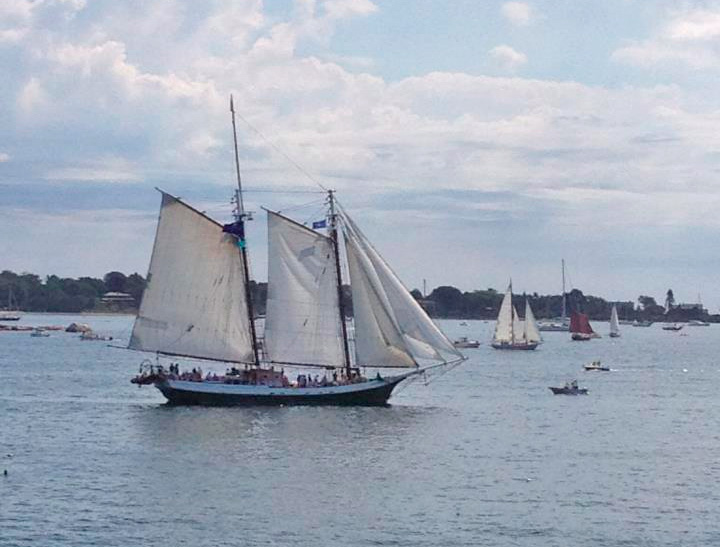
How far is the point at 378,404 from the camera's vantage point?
8619 centimetres

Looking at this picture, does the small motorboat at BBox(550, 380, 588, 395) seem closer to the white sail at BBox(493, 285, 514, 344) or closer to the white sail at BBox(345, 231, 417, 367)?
the white sail at BBox(345, 231, 417, 367)

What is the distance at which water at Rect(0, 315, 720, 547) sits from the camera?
1855 inches

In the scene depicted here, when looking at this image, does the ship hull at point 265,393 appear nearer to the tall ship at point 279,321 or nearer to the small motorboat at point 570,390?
the tall ship at point 279,321

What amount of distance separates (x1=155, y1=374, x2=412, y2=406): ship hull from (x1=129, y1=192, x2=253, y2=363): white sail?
212cm

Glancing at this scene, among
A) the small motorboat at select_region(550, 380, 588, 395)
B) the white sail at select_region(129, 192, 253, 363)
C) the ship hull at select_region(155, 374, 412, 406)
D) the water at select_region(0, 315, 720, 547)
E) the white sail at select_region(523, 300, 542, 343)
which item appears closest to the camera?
the water at select_region(0, 315, 720, 547)

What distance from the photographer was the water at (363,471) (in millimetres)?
47125

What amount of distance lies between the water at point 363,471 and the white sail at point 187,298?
425 cm

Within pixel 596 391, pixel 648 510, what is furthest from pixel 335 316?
pixel 648 510

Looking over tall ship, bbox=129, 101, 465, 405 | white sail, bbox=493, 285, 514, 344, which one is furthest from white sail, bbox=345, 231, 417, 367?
white sail, bbox=493, 285, 514, 344

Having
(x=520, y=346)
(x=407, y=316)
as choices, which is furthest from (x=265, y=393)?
(x=520, y=346)

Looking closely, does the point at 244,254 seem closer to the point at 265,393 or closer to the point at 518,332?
the point at 265,393

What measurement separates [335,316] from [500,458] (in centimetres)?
2315

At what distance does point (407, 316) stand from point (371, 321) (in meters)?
2.12

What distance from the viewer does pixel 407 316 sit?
83.4m
